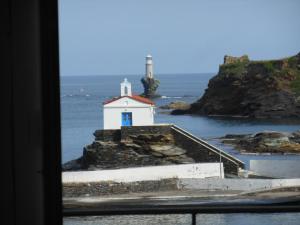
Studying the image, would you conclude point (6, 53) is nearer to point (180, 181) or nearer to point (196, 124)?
point (180, 181)

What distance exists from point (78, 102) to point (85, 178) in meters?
6.99

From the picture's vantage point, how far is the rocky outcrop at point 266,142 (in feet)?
35.8

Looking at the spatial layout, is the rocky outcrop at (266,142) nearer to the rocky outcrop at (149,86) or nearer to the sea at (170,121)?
the sea at (170,121)

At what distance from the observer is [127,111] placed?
836 centimetres

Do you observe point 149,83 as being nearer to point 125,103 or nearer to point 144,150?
point 144,150

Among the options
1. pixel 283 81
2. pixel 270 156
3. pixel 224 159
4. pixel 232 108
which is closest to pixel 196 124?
pixel 232 108

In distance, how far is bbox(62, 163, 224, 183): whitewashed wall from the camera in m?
7.77

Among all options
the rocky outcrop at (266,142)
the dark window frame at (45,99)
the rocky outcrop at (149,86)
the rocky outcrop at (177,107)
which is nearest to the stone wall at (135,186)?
the rocky outcrop at (266,142)

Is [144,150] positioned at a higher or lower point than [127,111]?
lower

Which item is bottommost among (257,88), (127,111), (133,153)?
(133,153)

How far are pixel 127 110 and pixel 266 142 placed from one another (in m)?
4.11

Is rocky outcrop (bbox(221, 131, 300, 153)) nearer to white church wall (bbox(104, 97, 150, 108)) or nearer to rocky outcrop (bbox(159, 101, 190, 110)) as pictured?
white church wall (bbox(104, 97, 150, 108))

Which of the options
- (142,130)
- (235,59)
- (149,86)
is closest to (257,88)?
(235,59)

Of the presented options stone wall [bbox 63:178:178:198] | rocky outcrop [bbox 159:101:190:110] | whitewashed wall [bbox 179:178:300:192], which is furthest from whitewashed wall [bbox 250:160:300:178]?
rocky outcrop [bbox 159:101:190:110]
